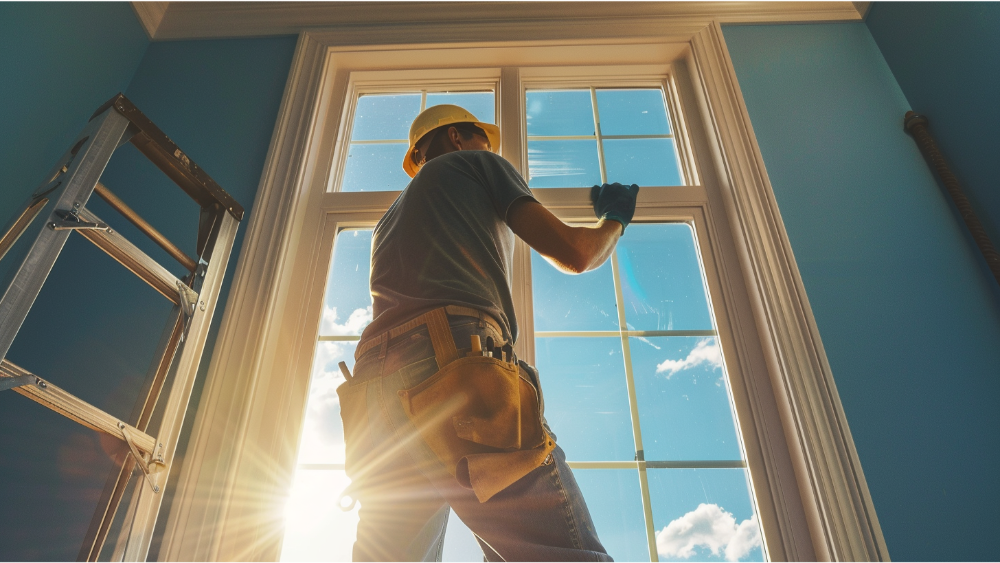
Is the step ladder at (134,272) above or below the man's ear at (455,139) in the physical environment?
below

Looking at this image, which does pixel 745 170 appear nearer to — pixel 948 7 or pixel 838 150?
pixel 838 150

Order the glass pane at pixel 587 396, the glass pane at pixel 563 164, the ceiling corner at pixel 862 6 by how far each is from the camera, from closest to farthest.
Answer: the glass pane at pixel 587 396
the glass pane at pixel 563 164
the ceiling corner at pixel 862 6

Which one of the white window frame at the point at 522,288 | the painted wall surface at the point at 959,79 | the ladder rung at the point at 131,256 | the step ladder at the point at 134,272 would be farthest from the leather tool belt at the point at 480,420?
the painted wall surface at the point at 959,79

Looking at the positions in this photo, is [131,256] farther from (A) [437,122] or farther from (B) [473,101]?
(B) [473,101]

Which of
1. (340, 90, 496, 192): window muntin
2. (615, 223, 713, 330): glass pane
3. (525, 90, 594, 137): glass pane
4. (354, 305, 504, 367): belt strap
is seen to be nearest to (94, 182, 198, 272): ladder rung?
(354, 305, 504, 367): belt strap

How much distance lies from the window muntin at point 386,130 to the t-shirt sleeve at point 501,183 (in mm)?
1011

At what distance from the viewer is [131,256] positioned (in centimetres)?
121

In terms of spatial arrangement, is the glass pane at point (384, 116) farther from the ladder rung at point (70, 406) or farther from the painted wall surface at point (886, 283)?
the ladder rung at point (70, 406)

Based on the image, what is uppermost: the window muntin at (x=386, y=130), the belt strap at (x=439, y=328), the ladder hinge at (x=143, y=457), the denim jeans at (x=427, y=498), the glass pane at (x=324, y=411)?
the window muntin at (x=386, y=130)

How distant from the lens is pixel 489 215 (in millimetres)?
1155

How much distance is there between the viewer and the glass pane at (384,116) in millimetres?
2363

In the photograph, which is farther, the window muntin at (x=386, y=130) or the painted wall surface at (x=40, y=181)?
the window muntin at (x=386, y=130)

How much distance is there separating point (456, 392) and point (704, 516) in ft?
3.37

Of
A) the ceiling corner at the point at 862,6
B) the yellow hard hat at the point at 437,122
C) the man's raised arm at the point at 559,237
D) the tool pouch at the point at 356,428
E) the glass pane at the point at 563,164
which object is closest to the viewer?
the tool pouch at the point at 356,428
